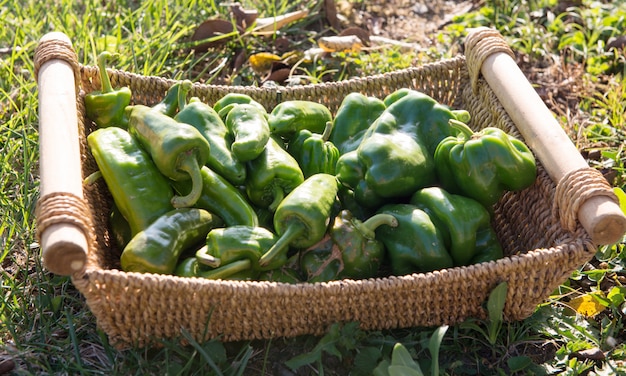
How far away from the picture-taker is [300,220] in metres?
2.50

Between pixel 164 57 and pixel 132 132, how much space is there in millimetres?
1021

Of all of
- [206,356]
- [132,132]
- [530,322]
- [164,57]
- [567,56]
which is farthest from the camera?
[567,56]

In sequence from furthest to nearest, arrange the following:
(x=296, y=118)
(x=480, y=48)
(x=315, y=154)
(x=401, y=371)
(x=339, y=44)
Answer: (x=339, y=44), (x=480, y=48), (x=296, y=118), (x=315, y=154), (x=401, y=371)

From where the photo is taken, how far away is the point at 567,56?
4.18 meters

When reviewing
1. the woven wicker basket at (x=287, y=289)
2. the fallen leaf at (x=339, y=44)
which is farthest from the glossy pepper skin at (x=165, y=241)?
the fallen leaf at (x=339, y=44)

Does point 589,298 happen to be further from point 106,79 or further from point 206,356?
point 106,79

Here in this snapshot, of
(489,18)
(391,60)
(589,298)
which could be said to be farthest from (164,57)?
(589,298)

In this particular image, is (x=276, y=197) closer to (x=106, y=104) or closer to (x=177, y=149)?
(x=177, y=149)

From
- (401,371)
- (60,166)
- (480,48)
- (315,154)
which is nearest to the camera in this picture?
(401,371)

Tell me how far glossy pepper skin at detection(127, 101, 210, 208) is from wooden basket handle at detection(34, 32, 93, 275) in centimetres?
25

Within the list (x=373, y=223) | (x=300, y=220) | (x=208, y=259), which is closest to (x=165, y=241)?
(x=208, y=259)

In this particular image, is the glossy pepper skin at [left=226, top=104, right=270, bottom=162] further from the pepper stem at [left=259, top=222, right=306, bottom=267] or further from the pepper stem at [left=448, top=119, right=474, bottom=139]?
the pepper stem at [left=448, top=119, right=474, bottom=139]

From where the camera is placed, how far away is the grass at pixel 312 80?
242 centimetres

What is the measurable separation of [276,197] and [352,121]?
0.50m
